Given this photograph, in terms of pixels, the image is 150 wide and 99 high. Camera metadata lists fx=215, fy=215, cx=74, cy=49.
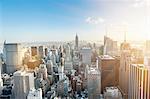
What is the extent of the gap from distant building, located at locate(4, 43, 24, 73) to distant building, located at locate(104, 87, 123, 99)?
5.40 feet

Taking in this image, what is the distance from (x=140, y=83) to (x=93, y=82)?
1.46m

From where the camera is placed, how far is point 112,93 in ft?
11.8

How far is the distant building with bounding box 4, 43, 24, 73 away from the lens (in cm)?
388

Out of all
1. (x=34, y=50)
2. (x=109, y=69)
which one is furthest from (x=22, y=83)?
(x=109, y=69)

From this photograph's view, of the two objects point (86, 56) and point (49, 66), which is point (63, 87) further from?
point (49, 66)

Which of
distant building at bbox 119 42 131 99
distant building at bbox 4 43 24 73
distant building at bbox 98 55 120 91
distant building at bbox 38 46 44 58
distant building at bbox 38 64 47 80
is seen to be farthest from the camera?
distant building at bbox 38 64 47 80

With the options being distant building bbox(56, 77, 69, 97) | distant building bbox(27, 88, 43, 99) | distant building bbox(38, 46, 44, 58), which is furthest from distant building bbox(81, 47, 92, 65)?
distant building bbox(27, 88, 43, 99)

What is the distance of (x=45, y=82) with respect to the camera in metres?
4.41

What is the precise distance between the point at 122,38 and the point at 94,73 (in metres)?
1.35

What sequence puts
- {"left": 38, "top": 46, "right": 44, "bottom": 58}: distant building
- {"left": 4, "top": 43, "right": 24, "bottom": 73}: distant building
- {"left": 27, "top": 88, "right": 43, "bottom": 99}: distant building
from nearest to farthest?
{"left": 27, "top": 88, "right": 43, "bottom": 99}: distant building, {"left": 4, "top": 43, "right": 24, "bottom": 73}: distant building, {"left": 38, "top": 46, "right": 44, "bottom": 58}: distant building

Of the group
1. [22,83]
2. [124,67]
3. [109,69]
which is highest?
[124,67]

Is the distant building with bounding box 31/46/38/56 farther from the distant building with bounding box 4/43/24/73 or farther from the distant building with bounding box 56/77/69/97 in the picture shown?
the distant building with bounding box 56/77/69/97

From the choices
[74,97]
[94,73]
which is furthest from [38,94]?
[94,73]

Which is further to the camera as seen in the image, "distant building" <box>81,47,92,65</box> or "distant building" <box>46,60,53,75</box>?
"distant building" <box>46,60,53,75</box>
